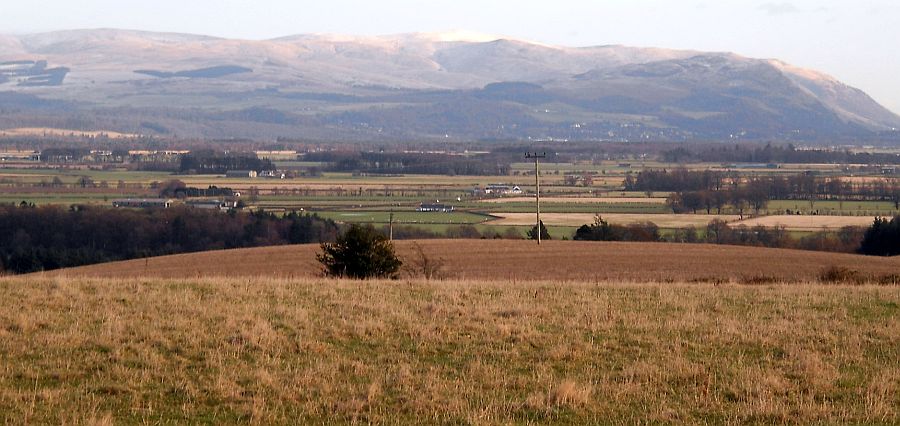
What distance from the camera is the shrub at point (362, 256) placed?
99.9 ft

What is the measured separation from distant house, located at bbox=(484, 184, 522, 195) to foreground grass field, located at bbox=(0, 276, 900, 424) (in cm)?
8862

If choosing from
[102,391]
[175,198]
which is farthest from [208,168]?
[102,391]

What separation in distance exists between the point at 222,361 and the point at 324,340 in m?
2.00

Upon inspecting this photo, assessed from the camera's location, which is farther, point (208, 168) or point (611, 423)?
point (208, 168)

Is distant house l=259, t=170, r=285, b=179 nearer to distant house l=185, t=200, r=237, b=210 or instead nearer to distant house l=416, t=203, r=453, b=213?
distant house l=185, t=200, r=237, b=210

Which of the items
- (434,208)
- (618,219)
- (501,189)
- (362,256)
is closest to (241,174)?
(501,189)

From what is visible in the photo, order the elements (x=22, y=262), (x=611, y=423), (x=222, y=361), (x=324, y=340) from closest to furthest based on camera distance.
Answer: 1. (x=611, y=423)
2. (x=222, y=361)
3. (x=324, y=340)
4. (x=22, y=262)

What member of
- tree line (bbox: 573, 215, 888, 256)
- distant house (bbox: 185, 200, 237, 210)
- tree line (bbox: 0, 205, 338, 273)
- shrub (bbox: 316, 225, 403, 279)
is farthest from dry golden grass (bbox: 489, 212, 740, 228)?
shrub (bbox: 316, 225, 403, 279)

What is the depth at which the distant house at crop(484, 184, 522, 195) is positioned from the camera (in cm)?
11060

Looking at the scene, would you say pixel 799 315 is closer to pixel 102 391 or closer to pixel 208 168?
pixel 102 391

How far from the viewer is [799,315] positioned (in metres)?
19.0

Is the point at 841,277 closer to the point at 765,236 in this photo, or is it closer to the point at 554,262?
Answer: the point at 554,262

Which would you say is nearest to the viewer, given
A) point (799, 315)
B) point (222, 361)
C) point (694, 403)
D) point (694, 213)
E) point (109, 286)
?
point (694, 403)

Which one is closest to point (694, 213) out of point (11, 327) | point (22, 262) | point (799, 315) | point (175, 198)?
point (175, 198)
